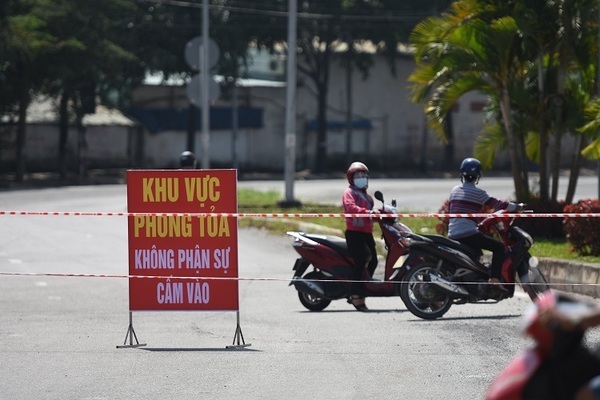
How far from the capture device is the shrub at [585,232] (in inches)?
565

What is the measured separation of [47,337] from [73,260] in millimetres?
Result: 6911

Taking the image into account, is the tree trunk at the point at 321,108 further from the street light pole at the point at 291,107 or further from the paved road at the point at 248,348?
the paved road at the point at 248,348

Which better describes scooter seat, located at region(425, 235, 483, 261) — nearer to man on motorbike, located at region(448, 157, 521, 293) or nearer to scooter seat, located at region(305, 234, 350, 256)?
man on motorbike, located at region(448, 157, 521, 293)

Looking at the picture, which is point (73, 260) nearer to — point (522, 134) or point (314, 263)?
point (314, 263)

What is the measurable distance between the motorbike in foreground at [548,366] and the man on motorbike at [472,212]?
796 cm

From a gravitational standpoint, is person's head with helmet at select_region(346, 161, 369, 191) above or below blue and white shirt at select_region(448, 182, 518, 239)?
above

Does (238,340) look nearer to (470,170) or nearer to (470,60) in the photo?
(470,170)

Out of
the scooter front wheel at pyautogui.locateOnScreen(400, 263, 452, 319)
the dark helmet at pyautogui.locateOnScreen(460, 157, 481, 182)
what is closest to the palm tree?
the dark helmet at pyautogui.locateOnScreen(460, 157, 481, 182)

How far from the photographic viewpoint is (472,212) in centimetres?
1173

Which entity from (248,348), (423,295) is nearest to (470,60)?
(423,295)

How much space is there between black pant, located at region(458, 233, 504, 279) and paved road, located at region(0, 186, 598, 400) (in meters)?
0.47

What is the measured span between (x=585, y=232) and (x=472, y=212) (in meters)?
3.26

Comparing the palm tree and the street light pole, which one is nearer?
the palm tree

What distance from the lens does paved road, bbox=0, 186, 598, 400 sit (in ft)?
26.5
